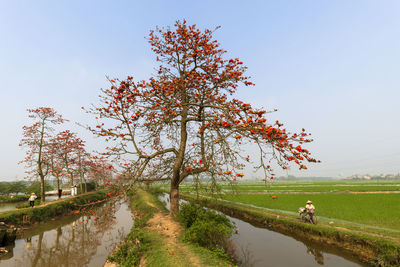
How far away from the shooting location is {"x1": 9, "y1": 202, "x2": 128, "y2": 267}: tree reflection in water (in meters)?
8.92

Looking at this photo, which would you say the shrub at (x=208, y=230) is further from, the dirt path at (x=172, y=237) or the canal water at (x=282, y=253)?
the canal water at (x=282, y=253)

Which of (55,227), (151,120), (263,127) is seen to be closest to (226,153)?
(263,127)

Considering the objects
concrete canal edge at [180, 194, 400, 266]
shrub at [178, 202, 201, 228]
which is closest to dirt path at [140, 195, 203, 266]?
shrub at [178, 202, 201, 228]

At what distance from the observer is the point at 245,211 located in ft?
52.8

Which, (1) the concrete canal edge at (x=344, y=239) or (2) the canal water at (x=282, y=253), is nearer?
(1) the concrete canal edge at (x=344, y=239)

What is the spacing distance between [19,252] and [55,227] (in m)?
5.60

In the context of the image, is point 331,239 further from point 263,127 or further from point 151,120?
point 151,120

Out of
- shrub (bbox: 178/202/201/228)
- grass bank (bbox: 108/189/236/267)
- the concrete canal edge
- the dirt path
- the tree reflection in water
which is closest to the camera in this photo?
grass bank (bbox: 108/189/236/267)

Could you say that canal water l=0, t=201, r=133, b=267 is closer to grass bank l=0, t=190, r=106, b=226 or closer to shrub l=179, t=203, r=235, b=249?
grass bank l=0, t=190, r=106, b=226

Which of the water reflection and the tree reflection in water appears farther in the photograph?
the tree reflection in water

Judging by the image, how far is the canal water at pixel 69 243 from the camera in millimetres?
8579

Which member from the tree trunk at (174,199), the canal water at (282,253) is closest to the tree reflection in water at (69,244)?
the tree trunk at (174,199)

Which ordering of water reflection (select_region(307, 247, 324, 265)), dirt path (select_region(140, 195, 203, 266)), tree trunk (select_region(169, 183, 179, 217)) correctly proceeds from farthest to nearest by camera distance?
1. tree trunk (select_region(169, 183, 179, 217))
2. water reflection (select_region(307, 247, 324, 265))
3. dirt path (select_region(140, 195, 203, 266))

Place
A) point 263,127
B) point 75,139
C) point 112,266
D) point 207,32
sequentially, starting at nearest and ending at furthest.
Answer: point 263,127
point 112,266
point 207,32
point 75,139
